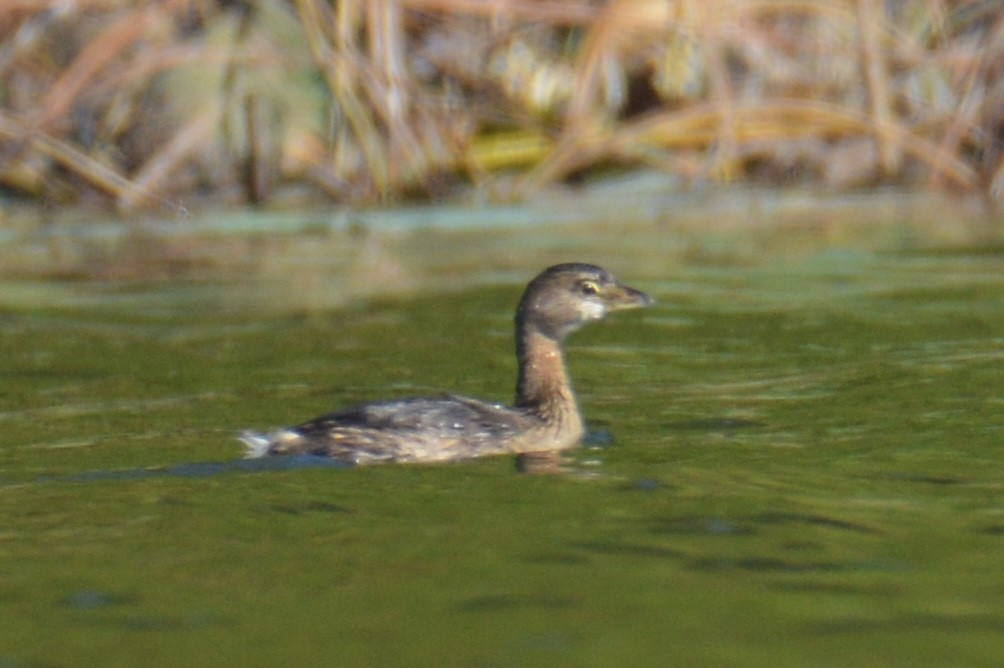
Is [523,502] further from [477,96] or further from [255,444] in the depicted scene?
[477,96]

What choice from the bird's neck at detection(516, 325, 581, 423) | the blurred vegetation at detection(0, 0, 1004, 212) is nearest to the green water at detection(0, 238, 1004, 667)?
the bird's neck at detection(516, 325, 581, 423)

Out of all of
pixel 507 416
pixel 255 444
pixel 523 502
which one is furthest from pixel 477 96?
pixel 523 502

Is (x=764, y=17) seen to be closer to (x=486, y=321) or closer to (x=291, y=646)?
(x=486, y=321)

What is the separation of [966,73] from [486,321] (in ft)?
18.9

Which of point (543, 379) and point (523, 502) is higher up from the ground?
point (543, 379)

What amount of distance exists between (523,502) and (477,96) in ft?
28.2

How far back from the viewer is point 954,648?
12.4 ft

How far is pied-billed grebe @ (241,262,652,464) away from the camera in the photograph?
6.03 meters

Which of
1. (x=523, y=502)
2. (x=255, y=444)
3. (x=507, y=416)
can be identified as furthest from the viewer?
(x=507, y=416)

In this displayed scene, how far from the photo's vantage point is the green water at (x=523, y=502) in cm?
395

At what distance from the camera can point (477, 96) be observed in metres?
13.7

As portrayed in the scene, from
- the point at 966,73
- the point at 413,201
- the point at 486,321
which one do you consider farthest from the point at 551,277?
the point at 966,73

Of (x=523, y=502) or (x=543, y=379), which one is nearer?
(x=523, y=502)

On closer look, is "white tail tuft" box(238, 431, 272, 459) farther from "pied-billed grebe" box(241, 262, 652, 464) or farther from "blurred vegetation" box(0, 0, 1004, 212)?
"blurred vegetation" box(0, 0, 1004, 212)
